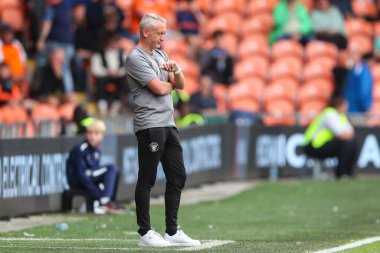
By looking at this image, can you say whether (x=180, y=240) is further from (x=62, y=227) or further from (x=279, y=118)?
(x=279, y=118)

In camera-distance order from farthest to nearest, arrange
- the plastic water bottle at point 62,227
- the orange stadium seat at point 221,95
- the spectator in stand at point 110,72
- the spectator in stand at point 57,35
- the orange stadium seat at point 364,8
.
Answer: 1. the orange stadium seat at point 364,8
2. the orange stadium seat at point 221,95
3. the spectator in stand at point 110,72
4. the spectator in stand at point 57,35
5. the plastic water bottle at point 62,227

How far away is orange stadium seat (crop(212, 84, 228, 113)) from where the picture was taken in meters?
25.8

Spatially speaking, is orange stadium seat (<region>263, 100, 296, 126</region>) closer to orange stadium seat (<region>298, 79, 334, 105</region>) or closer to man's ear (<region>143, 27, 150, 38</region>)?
orange stadium seat (<region>298, 79, 334, 105</region>)

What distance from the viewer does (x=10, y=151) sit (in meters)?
15.1

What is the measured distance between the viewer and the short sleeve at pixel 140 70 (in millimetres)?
11016

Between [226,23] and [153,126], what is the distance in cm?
1705

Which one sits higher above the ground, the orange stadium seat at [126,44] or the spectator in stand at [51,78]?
the orange stadium seat at [126,44]

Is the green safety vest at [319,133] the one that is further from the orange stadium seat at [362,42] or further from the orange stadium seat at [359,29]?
the orange stadium seat at [359,29]

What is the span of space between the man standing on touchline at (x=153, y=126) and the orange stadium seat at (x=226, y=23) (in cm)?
1630

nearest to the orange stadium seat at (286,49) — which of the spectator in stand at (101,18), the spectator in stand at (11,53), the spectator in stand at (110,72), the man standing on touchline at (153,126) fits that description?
the spectator in stand at (101,18)

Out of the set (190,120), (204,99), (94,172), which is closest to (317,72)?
(204,99)

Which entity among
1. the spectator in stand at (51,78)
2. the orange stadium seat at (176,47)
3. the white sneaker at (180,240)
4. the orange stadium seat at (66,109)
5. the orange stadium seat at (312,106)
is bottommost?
the orange stadium seat at (312,106)

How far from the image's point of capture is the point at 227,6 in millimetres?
28375

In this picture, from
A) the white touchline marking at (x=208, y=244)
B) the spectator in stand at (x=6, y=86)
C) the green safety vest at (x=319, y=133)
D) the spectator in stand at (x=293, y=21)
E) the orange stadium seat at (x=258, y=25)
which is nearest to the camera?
the white touchline marking at (x=208, y=244)
